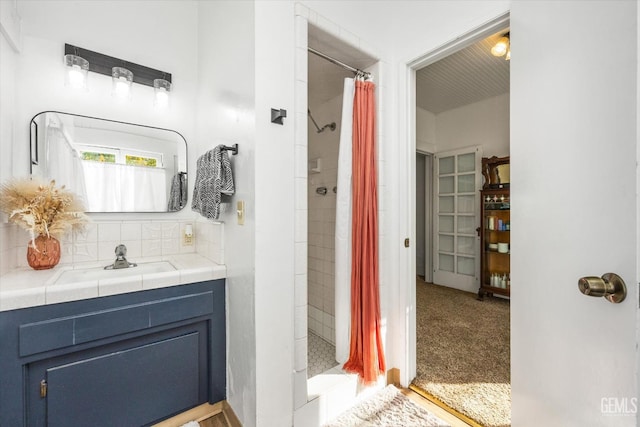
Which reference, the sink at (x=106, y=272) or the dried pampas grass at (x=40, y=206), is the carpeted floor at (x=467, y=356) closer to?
the sink at (x=106, y=272)

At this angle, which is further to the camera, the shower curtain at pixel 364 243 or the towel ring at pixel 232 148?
the shower curtain at pixel 364 243

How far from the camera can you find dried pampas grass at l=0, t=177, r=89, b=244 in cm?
129

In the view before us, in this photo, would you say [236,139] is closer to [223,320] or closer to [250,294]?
[250,294]

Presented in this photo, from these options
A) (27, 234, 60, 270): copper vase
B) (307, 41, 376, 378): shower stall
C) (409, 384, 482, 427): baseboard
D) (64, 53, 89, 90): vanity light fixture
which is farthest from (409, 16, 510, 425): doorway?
(27, 234, 60, 270): copper vase

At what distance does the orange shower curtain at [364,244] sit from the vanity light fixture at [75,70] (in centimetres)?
168

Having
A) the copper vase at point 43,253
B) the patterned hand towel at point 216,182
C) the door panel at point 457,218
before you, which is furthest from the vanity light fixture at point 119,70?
the door panel at point 457,218

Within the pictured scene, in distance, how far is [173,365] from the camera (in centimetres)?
139

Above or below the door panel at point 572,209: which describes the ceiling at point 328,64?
above

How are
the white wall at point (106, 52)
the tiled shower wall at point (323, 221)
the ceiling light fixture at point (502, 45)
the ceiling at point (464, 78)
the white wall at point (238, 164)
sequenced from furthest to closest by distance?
the ceiling at point (464, 78)
the tiled shower wall at point (323, 221)
the ceiling light fixture at point (502, 45)
the white wall at point (106, 52)
the white wall at point (238, 164)

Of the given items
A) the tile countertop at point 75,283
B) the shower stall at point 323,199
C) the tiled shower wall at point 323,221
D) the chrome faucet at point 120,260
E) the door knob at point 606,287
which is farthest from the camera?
the tiled shower wall at point 323,221

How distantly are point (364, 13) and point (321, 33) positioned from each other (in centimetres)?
40

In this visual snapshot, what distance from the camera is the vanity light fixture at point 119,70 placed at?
160 cm

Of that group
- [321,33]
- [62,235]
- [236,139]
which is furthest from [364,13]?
[62,235]

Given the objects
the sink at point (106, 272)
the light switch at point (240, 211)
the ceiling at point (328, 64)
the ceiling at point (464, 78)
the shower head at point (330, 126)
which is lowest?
the sink at point (106, 272)
